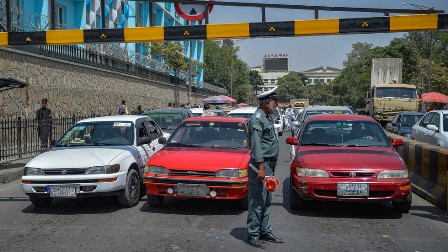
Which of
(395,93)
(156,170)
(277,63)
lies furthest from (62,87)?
(277,63)

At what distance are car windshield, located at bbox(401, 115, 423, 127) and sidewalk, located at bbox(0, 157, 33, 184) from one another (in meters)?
15.7

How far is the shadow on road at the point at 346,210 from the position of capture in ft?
26.2

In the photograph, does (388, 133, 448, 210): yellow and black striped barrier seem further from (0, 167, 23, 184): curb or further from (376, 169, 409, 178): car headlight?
(0, 167, 23, 184): curb

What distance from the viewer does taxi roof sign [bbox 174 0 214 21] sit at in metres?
11.9

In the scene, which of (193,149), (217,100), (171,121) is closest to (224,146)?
(193,149)

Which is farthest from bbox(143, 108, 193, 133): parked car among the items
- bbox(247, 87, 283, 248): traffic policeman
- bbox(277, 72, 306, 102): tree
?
bbox(277, 72, 306, 102): tree

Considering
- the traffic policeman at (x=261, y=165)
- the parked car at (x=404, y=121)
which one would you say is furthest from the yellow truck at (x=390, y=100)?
the traffic policeman at (x=261, y=165)

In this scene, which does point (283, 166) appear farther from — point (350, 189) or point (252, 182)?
point (252, 182)

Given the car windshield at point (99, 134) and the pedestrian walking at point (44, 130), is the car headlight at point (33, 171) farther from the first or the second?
the pedestrian walking at point (44, 130)

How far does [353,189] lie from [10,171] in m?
8.21

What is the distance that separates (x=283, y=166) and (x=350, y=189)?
6.73 m

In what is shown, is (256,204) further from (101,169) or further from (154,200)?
(101,169)

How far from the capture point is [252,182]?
626 centimetres

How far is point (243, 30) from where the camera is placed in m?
11.3
